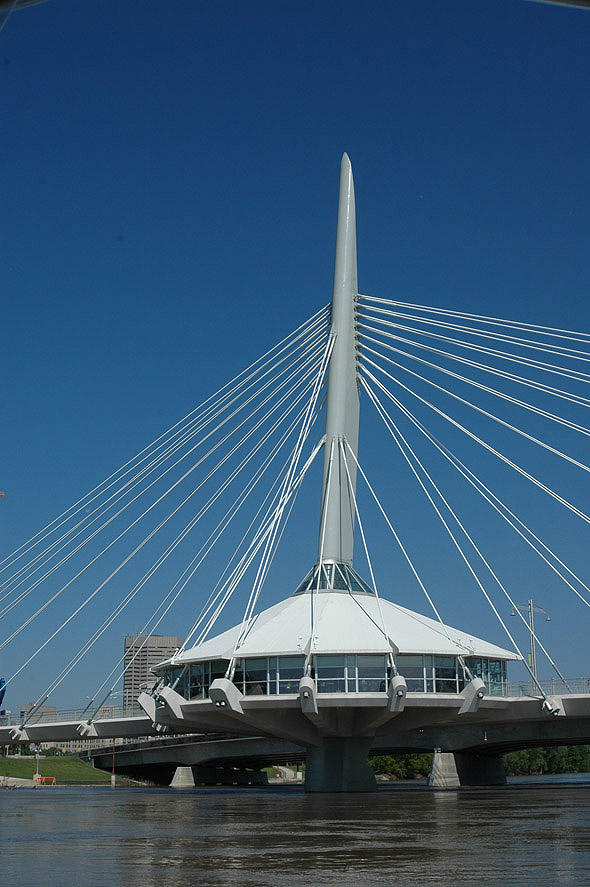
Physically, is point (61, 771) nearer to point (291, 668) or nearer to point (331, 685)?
point (291, 668)

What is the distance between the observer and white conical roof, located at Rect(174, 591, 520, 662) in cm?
3966

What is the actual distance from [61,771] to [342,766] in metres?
60.9

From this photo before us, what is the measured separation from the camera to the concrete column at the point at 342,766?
42.3 m

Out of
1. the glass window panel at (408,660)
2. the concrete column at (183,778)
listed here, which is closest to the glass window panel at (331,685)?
the glass window panel at (408,660)

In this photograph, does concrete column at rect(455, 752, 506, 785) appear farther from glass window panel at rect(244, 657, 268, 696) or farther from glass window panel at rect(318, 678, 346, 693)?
glass window panel at rect(244, 657, 268, 696)

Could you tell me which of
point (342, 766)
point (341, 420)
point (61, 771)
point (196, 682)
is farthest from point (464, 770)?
point (61, 771)

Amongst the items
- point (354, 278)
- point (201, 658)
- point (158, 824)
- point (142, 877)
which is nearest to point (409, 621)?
point (201, 658)

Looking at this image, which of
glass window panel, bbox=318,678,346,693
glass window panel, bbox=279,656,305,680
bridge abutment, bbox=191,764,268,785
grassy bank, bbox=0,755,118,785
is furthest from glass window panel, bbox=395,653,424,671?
grassy bank, bbox=0,755,118,785

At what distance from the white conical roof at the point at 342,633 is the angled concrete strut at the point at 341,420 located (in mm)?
2537

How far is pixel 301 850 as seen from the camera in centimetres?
1404

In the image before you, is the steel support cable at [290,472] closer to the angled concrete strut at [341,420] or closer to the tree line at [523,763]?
the angled concrete strut at [341,420]

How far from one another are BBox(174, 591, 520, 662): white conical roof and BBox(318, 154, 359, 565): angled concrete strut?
8.32 feet

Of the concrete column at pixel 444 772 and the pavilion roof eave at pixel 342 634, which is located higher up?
the pavilion roof eave at pixel 342 634

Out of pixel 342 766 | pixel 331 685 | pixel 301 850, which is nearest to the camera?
pixel 301 850
